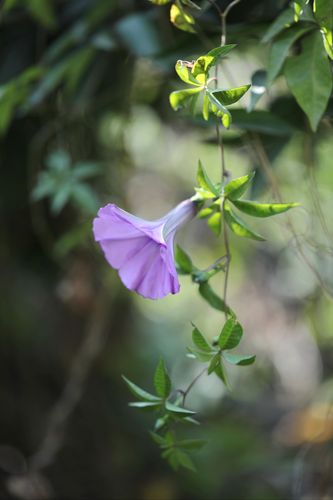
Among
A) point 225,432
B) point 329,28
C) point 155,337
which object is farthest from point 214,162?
point 329,28

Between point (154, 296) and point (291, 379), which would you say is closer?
point (154, 296)

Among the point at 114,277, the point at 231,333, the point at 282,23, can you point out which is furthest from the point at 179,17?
the point at 114,277

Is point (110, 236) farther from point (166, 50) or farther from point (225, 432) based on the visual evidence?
point (225, 432)

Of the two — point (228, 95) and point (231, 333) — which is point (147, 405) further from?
point (228, 95)

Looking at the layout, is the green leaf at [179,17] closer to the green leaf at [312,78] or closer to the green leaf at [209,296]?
the green leaf at [312,78]

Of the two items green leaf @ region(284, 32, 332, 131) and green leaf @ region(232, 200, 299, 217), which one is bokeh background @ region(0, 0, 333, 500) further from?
green leaf @ region(232, 200, 299, 217)

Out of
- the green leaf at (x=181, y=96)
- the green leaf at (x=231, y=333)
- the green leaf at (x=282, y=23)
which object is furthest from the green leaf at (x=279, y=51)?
the green leaf at (x=231, y=333)

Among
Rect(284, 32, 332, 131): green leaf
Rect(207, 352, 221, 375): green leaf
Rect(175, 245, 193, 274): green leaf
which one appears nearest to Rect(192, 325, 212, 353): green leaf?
Rect(207, 352, 221, 375): green leaf
